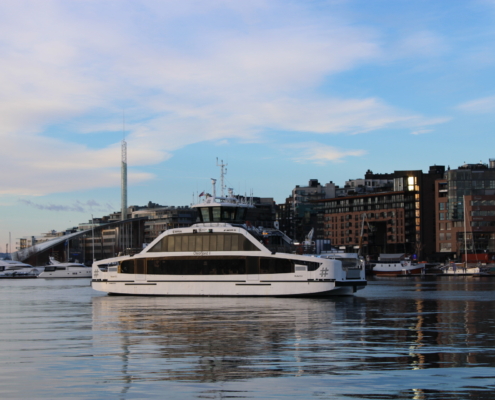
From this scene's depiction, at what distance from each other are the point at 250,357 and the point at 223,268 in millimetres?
36170

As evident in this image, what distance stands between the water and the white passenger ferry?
1794 cm

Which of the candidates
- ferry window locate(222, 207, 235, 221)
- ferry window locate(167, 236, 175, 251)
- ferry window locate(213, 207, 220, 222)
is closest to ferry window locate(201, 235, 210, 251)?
ferry window locate(167, 236, 175, 251)

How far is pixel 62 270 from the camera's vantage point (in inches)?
6255

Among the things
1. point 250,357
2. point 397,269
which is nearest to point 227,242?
point 250,357

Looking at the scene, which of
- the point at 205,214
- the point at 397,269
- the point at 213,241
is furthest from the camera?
the point at 397,269

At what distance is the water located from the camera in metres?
15.0

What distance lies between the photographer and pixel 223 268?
5575 cm

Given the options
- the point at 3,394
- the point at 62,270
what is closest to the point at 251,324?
the point at 3,394

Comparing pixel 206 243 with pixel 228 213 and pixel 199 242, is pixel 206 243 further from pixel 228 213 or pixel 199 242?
pixel 228 213

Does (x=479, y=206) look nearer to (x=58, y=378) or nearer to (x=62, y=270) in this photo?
(x=62, y=270)

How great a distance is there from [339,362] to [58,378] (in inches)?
266

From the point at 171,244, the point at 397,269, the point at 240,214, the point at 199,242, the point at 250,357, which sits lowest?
the point at 397,269

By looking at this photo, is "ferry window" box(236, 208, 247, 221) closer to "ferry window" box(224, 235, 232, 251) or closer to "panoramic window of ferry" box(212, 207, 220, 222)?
"panoramic window of ferry" box(212, 207, 220, 222)

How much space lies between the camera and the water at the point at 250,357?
15.0m
